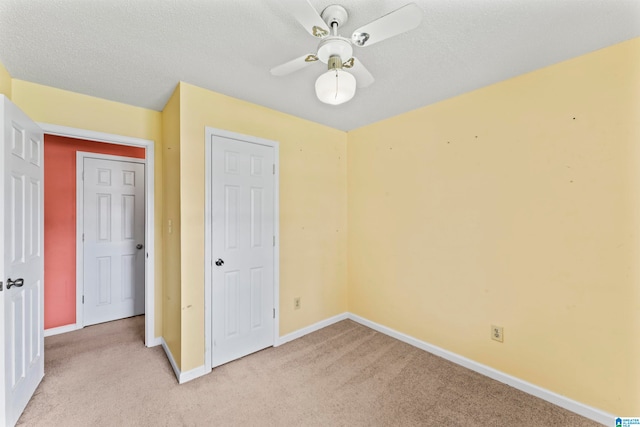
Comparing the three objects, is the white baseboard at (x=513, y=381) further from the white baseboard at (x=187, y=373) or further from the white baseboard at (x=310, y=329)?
the white baseboard at (x=187, y=373)

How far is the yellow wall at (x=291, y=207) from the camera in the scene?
86.3 inches

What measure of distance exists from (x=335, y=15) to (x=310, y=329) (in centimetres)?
286

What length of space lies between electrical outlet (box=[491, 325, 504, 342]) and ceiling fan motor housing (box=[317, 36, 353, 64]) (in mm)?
2311

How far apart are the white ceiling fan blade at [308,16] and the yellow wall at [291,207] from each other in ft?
4.31

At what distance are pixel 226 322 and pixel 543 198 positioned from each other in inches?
108

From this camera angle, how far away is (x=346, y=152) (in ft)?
11.4

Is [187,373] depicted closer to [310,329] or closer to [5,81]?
[310,329]

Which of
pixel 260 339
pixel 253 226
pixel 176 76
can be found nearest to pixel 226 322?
pixel 260 339

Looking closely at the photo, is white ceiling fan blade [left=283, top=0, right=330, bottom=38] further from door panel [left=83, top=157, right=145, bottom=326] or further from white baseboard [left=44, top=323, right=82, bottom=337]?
white baseboard [left=44, top=323, right=82, bottom=337]

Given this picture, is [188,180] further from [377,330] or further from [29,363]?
[377,330]

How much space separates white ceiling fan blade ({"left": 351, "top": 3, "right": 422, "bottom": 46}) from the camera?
3.52 feet

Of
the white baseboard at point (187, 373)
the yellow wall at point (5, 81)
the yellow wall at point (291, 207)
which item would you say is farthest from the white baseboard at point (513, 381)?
the yellow wall at point (5, 81)

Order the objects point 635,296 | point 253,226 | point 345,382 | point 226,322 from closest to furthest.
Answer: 1. point 635,296
2. point 345,382
3. point 226,322
4. point 253,226

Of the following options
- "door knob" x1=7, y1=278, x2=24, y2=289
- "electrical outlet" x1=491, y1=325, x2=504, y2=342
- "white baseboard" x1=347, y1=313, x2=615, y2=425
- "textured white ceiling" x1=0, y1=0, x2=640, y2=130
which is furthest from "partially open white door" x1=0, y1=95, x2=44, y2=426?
"electrical outlet" x1=491, y1=325, x2=504, y2=342
